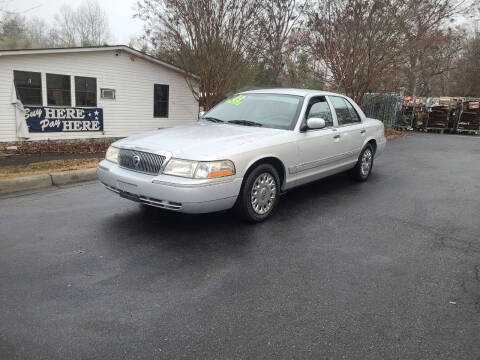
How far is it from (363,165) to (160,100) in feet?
38.5

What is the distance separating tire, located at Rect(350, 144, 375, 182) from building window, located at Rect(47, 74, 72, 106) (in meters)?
10.6

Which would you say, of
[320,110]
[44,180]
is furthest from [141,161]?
[44,180]

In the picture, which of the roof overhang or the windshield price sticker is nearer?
the windshield price sticker

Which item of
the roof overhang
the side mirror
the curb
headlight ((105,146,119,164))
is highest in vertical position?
the roof overhang

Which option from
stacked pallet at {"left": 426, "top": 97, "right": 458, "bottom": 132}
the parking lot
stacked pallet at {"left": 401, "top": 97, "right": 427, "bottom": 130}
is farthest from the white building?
stacked pallet at {"left": 426, "top": 97, "right": 458, "bottom": 132}

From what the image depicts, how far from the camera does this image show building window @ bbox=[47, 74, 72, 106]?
43.5 feet

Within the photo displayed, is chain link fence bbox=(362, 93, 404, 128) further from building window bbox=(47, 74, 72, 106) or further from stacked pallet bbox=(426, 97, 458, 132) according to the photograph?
building window bbox=(47, 74, 72, 106)

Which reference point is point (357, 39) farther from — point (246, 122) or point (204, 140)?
point (204, 140)

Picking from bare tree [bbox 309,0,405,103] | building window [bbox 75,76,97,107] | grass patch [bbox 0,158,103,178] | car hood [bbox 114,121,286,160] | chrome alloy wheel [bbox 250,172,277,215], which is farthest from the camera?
bare tree [bbox 309,0,405,103]

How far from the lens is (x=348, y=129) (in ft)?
21.2

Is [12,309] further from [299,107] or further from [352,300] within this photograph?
[299,107]

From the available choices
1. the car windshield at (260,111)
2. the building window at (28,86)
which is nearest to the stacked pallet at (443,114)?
the car windshield at (260,111)

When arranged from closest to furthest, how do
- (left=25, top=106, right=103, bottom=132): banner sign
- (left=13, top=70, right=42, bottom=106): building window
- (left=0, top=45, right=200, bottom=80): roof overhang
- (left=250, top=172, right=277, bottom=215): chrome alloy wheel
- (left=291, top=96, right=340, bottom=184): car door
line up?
(left=250, top=172, right=277, bottom=215): chrome alloy wheel → (left=291, top=96, right=340, bottom=184): car door → (left=0, top=45, right=200, bottom=80): roof overhang → (left=13, top=70, right=42, bottom=106): building window → (left=25, top=106, right=103, bottom=132): banner sign

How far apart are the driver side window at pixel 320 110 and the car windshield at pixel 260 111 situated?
21 centimetres
